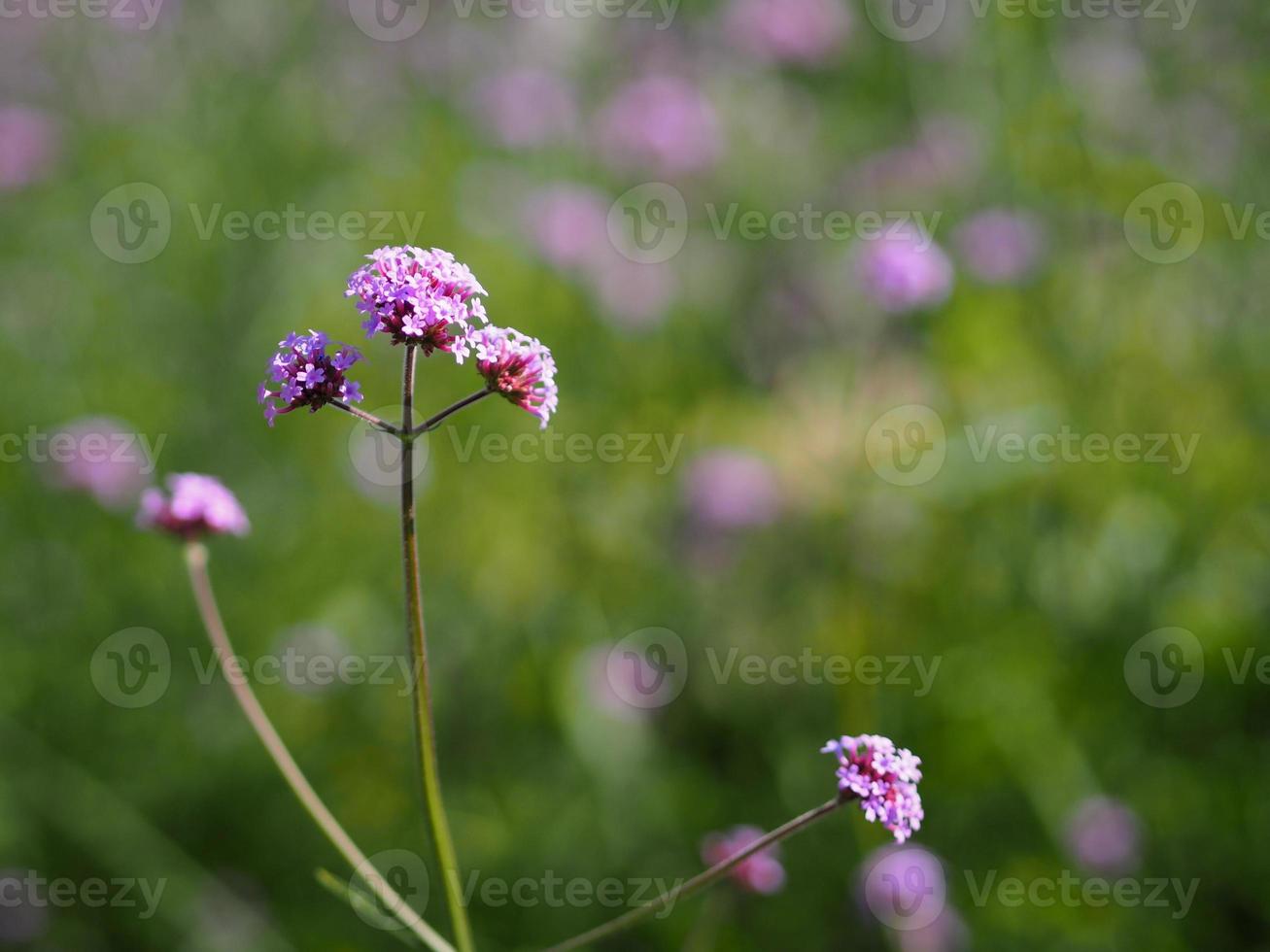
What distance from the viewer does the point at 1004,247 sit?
4.09 meters

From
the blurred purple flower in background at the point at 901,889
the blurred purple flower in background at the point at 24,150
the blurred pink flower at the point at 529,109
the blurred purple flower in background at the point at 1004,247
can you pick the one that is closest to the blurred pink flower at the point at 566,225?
the blurred pink flower at the point at 529,109

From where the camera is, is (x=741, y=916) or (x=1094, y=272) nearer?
(x=741, y=916)

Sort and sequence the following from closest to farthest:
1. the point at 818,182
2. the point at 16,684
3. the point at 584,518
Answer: the point at 16,684 < the point at 584,518 < the point at 818,182

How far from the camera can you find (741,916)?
3.19 metres

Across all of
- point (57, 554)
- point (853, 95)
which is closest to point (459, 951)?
point (57, 554)

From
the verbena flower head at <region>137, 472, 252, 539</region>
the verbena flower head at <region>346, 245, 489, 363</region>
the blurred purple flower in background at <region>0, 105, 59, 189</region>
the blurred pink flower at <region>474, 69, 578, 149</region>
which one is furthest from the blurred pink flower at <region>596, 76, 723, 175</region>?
the verbena flower head at <region>346, 245, 489, 363</region>

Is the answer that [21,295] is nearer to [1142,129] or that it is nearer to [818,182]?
[818,182]

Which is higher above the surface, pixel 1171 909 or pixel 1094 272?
pixel 1094 272

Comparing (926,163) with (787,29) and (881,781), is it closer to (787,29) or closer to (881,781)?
(787,29)

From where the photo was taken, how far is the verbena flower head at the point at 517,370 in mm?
1586

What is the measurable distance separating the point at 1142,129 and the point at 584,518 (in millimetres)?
2568


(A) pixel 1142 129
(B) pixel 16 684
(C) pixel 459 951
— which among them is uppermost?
(A) pixel 1142 129

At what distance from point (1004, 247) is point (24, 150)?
426 cm

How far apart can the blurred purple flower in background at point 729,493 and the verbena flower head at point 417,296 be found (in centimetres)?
291
